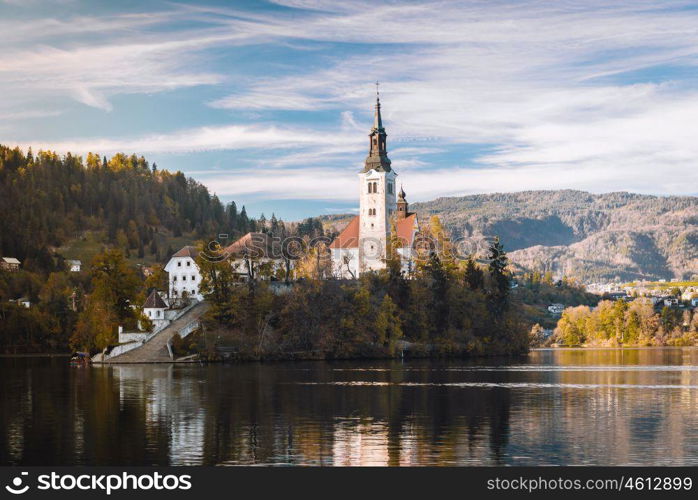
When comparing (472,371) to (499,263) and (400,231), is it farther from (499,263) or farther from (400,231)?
(400,231)

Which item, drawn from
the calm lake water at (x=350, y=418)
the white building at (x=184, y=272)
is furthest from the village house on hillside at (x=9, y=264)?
the calm lake water at (x=350, y=418)

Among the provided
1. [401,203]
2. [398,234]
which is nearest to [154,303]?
[398,234]

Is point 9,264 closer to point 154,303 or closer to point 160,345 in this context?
point 154,303

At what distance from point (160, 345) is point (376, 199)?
1967 inches

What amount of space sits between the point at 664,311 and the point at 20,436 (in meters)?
148

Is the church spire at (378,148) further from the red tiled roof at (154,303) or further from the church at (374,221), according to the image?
the red tiled roof at (154,303)

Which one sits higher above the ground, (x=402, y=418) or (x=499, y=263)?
(x=499, y=263)

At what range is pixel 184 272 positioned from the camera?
429 feet

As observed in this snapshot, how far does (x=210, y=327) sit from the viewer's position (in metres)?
105

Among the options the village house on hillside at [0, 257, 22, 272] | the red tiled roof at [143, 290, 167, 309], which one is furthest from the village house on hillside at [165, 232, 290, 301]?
the village house on hillside at [0, 257, 22, 272]

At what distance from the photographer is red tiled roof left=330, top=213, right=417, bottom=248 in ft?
452

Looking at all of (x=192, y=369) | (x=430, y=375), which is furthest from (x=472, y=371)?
(x=192, y=369)

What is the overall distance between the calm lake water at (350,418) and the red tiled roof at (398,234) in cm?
5526

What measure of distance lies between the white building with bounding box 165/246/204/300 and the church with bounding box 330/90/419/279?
833 inches
